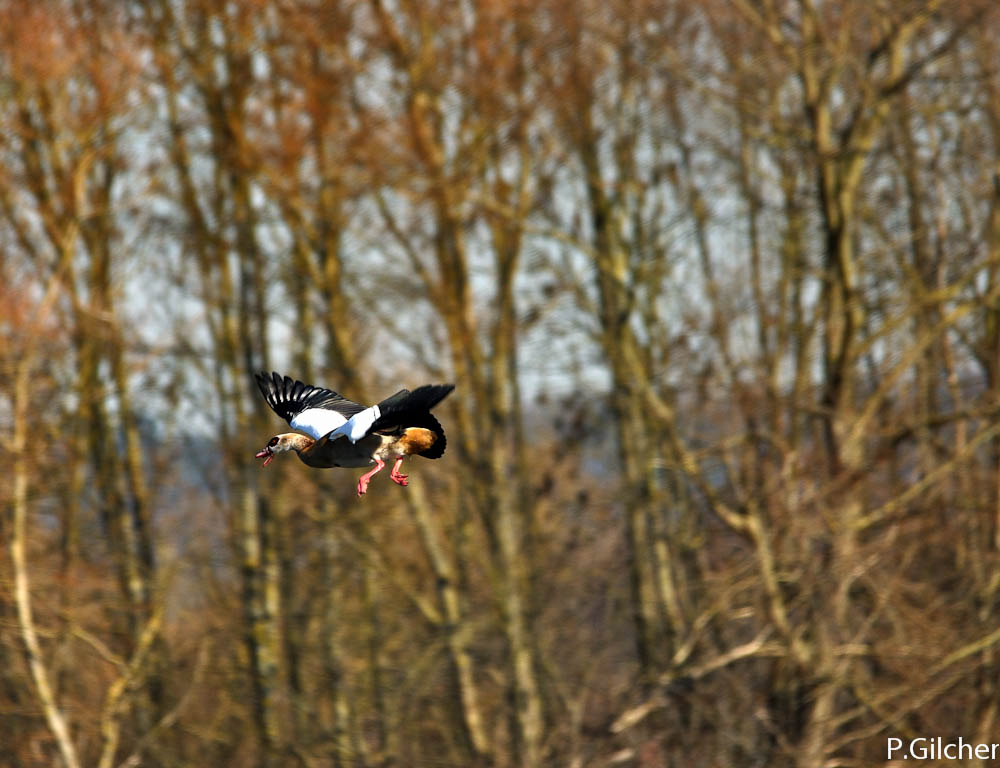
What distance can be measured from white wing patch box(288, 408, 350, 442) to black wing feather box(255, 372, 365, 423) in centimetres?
12

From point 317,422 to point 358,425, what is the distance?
402 mm

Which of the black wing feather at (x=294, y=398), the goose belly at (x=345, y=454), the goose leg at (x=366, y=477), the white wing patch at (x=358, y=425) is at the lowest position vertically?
the goose leg at (x=366, y=477)

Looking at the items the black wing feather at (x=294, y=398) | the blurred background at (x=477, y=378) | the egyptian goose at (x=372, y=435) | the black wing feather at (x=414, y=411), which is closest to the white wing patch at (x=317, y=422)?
the egyptian goose at (x=372, y=435)

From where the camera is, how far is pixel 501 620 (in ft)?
52.7

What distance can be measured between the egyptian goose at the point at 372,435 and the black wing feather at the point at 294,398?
20 centimetres

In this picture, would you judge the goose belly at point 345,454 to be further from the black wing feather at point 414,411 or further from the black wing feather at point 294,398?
the black wing feather at point 294,398

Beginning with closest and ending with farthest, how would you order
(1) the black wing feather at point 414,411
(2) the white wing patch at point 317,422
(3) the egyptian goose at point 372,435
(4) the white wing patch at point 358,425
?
(1) the black wing feather at point 414,411
(3) the egyptian goose at point 372,435
(4) the white wing patch at point 358,425
(2) the white wing patch at point 317,422

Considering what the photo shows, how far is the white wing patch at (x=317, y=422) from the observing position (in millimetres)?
4895

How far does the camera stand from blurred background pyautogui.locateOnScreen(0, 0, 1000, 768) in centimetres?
1474

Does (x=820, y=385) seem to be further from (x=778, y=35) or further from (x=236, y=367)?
(x=236, y=367)
